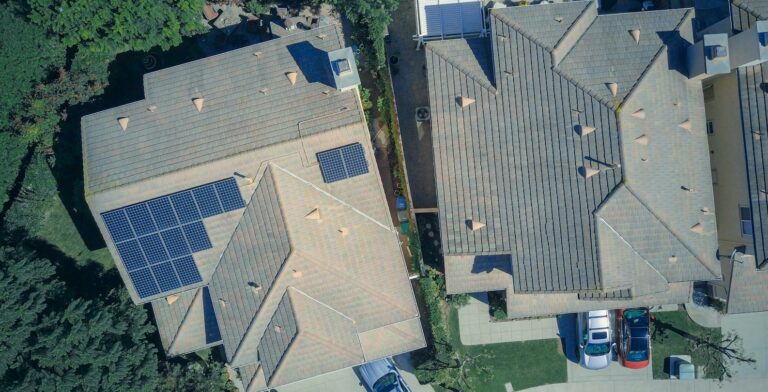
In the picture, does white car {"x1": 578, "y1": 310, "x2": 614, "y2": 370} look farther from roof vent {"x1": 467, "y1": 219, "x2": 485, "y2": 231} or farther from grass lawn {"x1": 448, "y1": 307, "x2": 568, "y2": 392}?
roof vent {"x1": 467, "y1": 219, "x2": 485, "y2": 231}

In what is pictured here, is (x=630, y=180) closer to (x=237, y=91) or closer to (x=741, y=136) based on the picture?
(x=741, y=136)

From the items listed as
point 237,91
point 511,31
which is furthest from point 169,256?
point 511,31

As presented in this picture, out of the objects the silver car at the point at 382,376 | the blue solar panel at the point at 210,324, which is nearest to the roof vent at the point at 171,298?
the blue solar panel at the point at 210,324

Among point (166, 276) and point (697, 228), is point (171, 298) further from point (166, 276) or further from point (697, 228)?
point (697, 228)

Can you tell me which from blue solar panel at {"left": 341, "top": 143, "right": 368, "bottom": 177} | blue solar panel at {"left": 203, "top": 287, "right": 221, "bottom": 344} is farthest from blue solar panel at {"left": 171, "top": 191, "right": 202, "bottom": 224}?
blue solar panel at {"left": 341, "top": 143, "right": 368, "bottom": 177}

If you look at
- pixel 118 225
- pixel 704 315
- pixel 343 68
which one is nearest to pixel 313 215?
pixel 343 68

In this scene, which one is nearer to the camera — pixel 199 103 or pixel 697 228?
pixel 199 103

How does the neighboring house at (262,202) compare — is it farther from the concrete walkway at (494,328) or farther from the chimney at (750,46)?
the chimney at (750,46)
